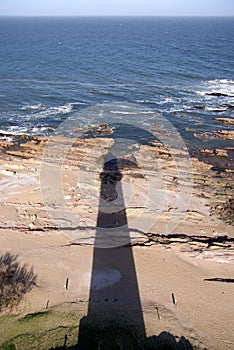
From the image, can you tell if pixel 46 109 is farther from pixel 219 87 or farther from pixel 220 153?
pixel 219 87

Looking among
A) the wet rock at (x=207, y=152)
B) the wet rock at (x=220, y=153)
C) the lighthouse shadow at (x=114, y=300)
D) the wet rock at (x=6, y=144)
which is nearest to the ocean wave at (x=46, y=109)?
the wet rock at (x=6, y=144)

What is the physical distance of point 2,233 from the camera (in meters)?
18.9

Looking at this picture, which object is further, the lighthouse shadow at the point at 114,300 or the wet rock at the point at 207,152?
the wet rock at the point at 207,152

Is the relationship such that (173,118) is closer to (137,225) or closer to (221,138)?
(221,138)

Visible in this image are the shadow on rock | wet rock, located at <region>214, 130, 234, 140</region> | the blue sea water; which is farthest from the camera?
the blue sea water

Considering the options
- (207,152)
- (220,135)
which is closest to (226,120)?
(220,135)

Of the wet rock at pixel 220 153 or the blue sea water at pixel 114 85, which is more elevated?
the blue sea water at pixel 114 85

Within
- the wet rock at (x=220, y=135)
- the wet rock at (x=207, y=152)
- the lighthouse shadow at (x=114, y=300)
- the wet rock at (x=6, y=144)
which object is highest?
the wet rock at (x=220, y=135)

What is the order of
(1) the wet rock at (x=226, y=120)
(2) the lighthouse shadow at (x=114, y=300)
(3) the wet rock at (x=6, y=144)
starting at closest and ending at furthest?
1. (2) the lighthouse shadow at (x=114, y=300)
2. (3) the wet rock at (x=6, y=144)
3. (1) the wet rock at (x=226, y=120)

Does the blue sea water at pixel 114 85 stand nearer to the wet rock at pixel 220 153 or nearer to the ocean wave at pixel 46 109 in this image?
the ocean wave at pixel 46 109

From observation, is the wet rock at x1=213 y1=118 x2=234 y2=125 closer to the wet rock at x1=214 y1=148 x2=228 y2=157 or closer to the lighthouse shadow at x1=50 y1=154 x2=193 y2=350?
the wet rock at x1=214 y1=148 x2=228 y2=157

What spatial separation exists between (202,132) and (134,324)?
26425 mm

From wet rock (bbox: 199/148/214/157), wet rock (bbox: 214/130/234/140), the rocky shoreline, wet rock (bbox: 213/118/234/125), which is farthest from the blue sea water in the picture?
the rocky shoreline

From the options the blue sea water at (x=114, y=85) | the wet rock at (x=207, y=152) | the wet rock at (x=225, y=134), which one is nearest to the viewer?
the wet rock at (x=207, y=152)
